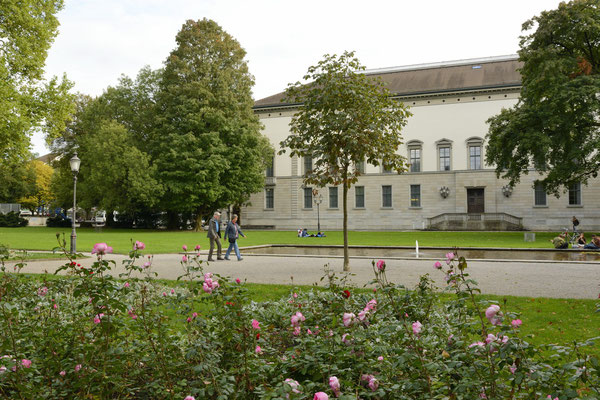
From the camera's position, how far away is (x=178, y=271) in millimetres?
13797

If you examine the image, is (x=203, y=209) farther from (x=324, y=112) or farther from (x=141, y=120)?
(x=324, y=112)

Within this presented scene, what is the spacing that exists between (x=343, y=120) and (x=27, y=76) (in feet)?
66.3

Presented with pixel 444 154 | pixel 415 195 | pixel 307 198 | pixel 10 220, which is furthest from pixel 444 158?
pixel 10 220

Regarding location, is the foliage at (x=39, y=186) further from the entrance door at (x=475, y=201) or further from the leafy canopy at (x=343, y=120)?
the leafy canopy at (x=343, y=120)

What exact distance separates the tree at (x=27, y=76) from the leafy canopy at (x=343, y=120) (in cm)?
1575

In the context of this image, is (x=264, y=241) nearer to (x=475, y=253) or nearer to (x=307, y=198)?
(x=475, y=253)

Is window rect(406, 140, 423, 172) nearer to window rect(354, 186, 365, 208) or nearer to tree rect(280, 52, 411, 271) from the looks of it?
window rect(354, 186, 365, 208)

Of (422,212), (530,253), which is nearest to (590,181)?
(422,212)

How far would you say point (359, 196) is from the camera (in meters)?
55.0

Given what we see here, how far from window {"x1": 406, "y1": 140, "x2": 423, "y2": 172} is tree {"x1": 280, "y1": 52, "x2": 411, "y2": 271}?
40.7m

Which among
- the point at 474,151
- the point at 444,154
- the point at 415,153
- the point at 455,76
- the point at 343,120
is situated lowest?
the point at 343,120

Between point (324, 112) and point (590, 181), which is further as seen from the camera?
point (590, 181)

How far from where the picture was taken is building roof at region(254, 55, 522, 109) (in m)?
49.7

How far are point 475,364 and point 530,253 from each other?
19.2 meters
